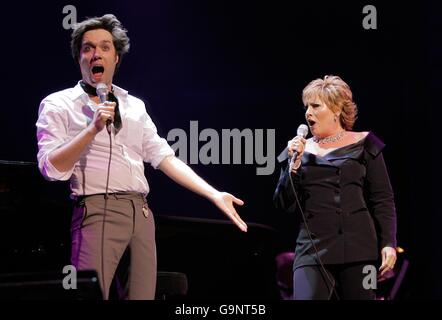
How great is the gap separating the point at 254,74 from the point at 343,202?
180cm

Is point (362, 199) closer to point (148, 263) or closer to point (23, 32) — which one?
point (148, 263)

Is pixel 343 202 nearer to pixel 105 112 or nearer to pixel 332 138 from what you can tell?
pixel 332 138

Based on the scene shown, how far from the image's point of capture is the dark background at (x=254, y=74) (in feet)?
14.0

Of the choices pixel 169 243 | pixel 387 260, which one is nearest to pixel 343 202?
pixel 387 260

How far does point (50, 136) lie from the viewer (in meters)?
2.71

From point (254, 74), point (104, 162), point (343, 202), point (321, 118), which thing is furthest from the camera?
point (254, 74)

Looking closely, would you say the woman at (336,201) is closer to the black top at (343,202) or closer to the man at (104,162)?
the black top at (343,202)

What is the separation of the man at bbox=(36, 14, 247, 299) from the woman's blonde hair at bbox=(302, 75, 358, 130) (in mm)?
679

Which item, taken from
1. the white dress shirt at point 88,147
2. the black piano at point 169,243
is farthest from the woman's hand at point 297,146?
the black piano at point 169,243

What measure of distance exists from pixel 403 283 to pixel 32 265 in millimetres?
2588

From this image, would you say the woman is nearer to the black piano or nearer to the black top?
the black top

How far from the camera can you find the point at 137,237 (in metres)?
2.75

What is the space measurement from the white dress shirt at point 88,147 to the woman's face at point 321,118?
31.6 inches
